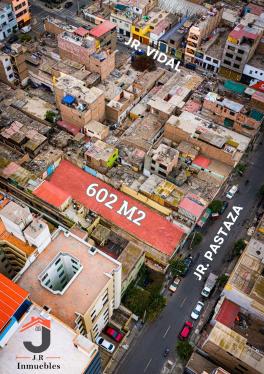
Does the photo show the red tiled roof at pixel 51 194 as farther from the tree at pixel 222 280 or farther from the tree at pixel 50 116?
the tree at pixel 222 280

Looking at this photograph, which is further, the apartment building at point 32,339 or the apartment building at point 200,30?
the apartment building at point 200,30

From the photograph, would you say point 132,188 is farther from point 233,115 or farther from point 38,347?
point 38,347

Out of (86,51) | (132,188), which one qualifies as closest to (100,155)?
(132,188)

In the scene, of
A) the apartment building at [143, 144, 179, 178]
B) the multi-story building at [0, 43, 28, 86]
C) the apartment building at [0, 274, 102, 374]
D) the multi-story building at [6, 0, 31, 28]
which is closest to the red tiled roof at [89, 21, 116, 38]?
the multi-story building at [0, 43, 28, 86]

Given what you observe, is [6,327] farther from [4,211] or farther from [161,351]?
[161,351]

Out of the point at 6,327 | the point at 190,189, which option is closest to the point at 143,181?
the point at 190,189

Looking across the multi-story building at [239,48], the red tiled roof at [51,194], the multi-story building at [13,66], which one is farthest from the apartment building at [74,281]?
the multi-story building at [239,48]
